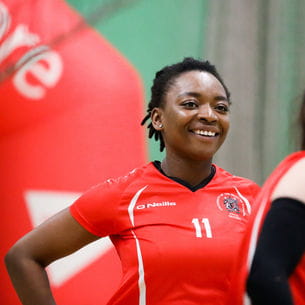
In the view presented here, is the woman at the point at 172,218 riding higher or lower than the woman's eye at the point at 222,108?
lower

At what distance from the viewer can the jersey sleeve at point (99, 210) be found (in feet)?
4.48

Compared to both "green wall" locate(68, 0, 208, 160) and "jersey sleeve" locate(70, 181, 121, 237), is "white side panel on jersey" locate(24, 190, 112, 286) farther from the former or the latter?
"jersey sleeve" locate(70, 181, 121, 237)

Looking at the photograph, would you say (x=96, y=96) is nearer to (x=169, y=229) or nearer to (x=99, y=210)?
(x=99, y=210)

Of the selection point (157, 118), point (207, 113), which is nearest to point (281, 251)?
point (207, 113)

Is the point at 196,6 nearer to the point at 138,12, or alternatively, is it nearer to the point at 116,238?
the point at 138,12

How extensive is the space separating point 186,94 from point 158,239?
0.40 metres

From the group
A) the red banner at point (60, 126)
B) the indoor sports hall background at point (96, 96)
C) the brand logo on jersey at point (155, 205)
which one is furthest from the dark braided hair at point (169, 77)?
the red banner at point (60, 126)

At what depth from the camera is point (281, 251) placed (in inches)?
30.3

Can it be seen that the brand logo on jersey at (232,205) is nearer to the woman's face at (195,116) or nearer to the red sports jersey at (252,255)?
the woman's face at (195,116)

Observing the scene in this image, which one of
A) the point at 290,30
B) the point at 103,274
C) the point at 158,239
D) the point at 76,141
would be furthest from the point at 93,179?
the point at 290,30

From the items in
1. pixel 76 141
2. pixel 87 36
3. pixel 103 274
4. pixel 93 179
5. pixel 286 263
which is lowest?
pixel 103 274

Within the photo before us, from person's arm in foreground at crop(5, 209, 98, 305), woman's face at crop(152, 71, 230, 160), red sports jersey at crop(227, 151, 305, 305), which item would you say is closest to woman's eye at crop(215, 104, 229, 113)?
woman's face at crop(152, 71, 230, 160)

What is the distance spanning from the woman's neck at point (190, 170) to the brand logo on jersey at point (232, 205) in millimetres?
82

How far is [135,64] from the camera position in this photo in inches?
94.7
